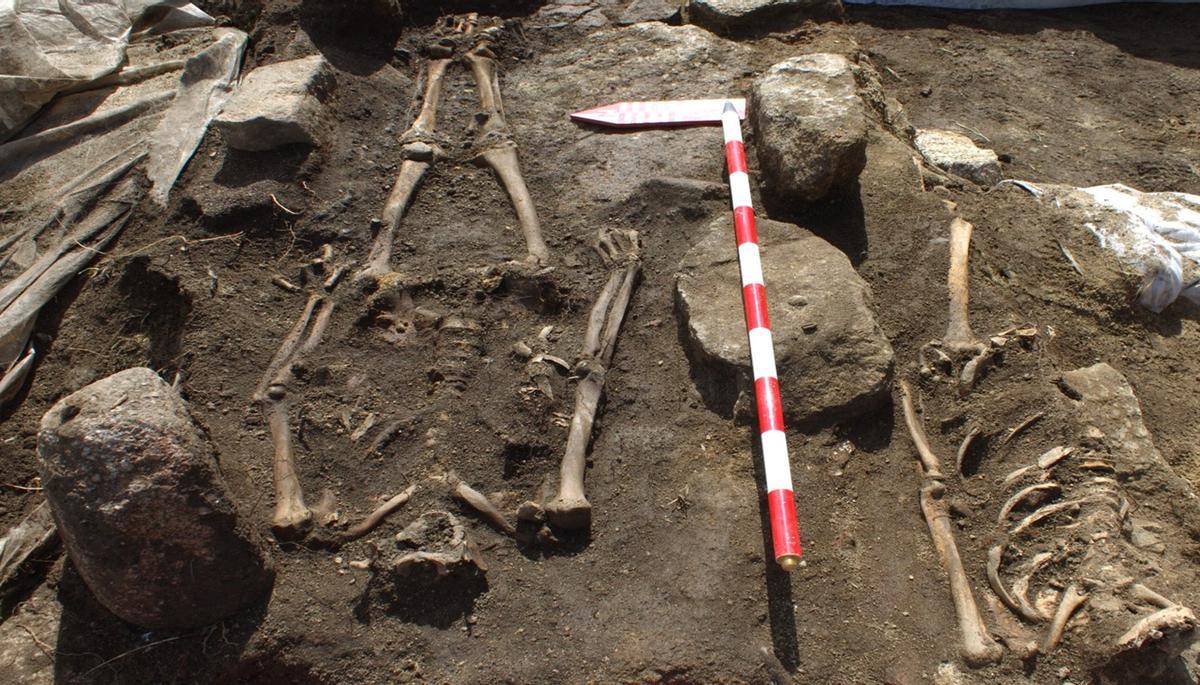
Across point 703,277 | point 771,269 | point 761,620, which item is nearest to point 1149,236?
point 771,269

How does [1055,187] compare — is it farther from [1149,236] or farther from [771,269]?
[771,269]

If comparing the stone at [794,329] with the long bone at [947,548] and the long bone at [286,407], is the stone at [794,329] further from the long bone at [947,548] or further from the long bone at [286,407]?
the long bone at [286,407]

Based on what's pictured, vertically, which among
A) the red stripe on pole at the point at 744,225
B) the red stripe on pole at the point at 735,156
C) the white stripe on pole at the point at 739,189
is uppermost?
the red stripe on pole at the point at 735,156

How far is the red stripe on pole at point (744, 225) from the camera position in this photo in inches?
144

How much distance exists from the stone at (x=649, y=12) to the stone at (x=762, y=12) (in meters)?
0.27

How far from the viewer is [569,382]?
3457mm

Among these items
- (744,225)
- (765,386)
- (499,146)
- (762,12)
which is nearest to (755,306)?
(765,386)

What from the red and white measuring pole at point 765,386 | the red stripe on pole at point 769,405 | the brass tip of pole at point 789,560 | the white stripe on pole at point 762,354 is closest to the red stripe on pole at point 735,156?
the red and white measuring pole at point 765,386

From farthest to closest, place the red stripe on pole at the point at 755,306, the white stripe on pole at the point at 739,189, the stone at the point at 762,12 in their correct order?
1. the stone at the point at 762,12
2. the white stripe on pole at the point at 739,189
3. the red stripe on pole at the point at 755,306

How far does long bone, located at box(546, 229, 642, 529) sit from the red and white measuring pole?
473mm

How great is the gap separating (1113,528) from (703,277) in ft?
5.40

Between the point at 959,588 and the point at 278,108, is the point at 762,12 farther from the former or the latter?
the point at 959,588

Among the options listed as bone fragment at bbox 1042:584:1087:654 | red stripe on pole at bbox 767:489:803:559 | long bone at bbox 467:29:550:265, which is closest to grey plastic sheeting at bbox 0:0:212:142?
long bone at bbox 467:29:550:265

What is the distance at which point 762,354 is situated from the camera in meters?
3.22
